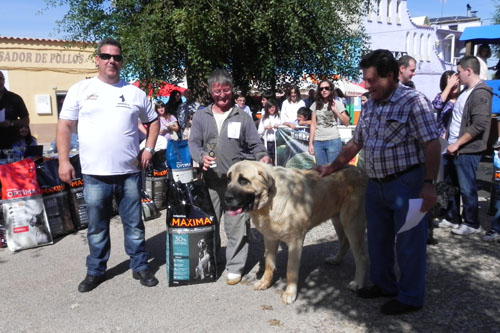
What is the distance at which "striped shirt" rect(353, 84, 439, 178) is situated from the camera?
2.96 meters

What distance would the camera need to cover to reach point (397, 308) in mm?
3369

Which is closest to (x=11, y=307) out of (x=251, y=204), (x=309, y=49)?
(x=251, y=204)

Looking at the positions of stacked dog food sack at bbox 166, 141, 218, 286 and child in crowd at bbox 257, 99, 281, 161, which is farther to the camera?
child in crowd at bbox 257, 99, 281, 161

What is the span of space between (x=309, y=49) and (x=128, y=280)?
7129mm

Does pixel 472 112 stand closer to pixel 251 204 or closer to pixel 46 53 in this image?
pixel 251 204

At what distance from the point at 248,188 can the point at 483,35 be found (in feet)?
39.2

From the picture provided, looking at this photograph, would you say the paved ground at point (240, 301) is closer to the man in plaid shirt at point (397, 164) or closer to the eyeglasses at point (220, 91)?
the man in plaid shirt at point (397, 164)

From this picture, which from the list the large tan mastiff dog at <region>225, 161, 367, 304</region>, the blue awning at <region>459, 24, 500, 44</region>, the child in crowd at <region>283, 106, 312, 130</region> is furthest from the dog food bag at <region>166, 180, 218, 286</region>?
the blue awning at <region>459, 24, 500, 44</region>

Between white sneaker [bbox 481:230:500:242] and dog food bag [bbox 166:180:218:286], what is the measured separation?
135 inches

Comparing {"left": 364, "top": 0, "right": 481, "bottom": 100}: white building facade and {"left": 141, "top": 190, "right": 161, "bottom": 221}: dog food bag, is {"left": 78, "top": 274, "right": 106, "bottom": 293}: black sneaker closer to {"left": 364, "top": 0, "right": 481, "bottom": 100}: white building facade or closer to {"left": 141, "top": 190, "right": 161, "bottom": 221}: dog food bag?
{"left": 141, "top": 190, "right": 161, "bottom": 221}: dog food bag

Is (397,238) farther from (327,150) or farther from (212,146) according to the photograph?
(327,150)

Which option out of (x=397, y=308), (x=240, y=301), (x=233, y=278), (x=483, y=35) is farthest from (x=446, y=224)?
(x=483, y=35)

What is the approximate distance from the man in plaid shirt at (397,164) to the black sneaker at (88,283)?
2.65 metres

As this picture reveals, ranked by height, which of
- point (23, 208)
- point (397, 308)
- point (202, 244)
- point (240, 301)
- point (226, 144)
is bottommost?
point (240, 301)
